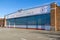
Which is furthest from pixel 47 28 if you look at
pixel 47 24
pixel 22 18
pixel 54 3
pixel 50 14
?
pixel 22 18

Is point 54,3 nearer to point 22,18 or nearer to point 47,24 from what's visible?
point 47,24

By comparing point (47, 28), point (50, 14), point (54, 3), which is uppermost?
point (54, 3)

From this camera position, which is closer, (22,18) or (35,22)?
(35,22)

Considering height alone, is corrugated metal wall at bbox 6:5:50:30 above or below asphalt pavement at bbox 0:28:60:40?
above

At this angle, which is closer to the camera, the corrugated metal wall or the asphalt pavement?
the asphalt pavement

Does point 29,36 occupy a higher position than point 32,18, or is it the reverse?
point 32,18

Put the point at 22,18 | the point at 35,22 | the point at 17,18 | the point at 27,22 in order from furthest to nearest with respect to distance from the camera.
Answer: the point at 17,18 < the point at 22,18 < the point at 27,22 < the point at 35,22

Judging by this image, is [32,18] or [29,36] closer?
[29,36]

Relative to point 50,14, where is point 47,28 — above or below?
below

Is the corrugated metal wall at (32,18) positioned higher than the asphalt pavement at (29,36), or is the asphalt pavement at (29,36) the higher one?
the corrugated metal wall at (32,18)

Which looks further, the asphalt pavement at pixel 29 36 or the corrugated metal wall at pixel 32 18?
the corrugated metal wall at pixel 32 18

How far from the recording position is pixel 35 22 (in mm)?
50125

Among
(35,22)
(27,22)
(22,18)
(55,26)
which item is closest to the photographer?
(55,26)

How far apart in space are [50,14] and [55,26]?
3352mm
